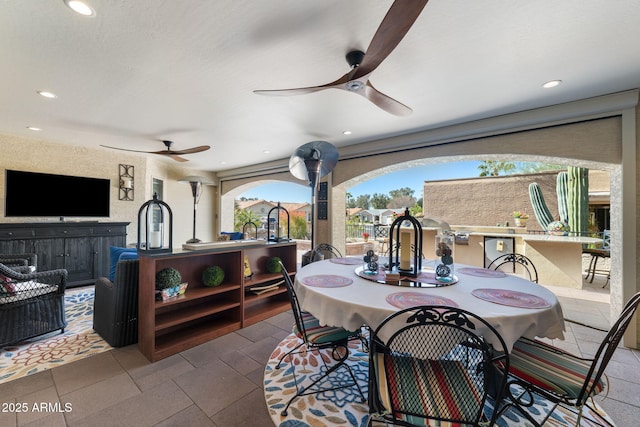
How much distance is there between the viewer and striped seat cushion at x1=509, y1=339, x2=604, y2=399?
48.3 inches

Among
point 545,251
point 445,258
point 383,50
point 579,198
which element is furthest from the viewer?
point 579,198

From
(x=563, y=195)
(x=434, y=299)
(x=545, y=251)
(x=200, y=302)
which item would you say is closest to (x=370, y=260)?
(x=434, y=299)

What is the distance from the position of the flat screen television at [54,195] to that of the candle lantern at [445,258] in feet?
19.6

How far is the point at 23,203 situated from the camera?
4117 mm

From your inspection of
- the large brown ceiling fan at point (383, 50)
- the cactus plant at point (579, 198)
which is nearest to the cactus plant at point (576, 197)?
the cactus plant at point (579, 198)

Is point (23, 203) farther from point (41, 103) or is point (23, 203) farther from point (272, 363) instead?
point (272, 363)

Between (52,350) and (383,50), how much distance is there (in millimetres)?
3754

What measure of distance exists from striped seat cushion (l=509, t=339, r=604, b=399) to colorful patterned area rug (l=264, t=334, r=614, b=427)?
0.50 m

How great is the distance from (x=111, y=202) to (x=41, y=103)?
8.67ft

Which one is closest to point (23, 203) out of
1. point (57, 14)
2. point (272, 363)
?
point (57, 14)

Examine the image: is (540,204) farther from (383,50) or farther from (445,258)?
(383,50)

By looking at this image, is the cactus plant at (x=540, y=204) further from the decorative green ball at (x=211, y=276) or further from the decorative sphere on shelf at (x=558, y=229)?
the decorative green ball at (x=211, y=276)

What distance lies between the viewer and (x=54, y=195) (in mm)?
4363

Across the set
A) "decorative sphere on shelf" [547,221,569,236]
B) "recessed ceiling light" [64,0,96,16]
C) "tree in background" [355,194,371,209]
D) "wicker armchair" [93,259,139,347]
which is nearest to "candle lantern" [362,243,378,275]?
"wicker armchair" [93,259,139,347]
